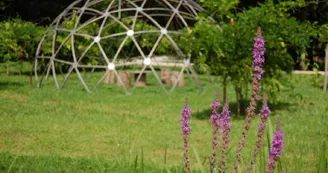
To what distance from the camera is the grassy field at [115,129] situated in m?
7.00

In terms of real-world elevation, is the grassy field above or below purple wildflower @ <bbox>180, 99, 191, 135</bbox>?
below

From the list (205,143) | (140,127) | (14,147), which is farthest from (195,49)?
(14,147)

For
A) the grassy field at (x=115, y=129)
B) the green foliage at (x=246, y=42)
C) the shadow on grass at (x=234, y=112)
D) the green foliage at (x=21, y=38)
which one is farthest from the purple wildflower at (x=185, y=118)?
the green foliage at (x=21, y=38)

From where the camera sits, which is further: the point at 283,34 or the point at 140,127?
the point at 283,34

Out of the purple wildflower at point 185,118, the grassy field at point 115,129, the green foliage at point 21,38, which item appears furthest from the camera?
the green foliage at point 21,38

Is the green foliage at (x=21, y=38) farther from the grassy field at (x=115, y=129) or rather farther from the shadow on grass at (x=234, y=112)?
the shadow on grass at (x=234, y=112)

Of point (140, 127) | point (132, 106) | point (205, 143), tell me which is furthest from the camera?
point (132, 106)

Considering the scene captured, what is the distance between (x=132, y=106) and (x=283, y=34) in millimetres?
3417

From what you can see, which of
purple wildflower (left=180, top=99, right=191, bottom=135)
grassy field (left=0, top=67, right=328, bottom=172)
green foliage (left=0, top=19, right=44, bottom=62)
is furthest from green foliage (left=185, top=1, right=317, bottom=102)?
green foliage (left=0, top=19, right=44, bottom=62)

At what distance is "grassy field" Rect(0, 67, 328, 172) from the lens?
7.00 meters

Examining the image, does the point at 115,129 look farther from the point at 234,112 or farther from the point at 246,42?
the point at 234,112

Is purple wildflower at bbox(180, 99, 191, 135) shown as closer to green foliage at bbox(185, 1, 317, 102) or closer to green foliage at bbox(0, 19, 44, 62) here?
green foliage at bbox(185, 1, 317, 102)

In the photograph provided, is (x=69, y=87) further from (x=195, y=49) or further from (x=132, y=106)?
(x=195, y=49)

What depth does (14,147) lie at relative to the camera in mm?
8273
